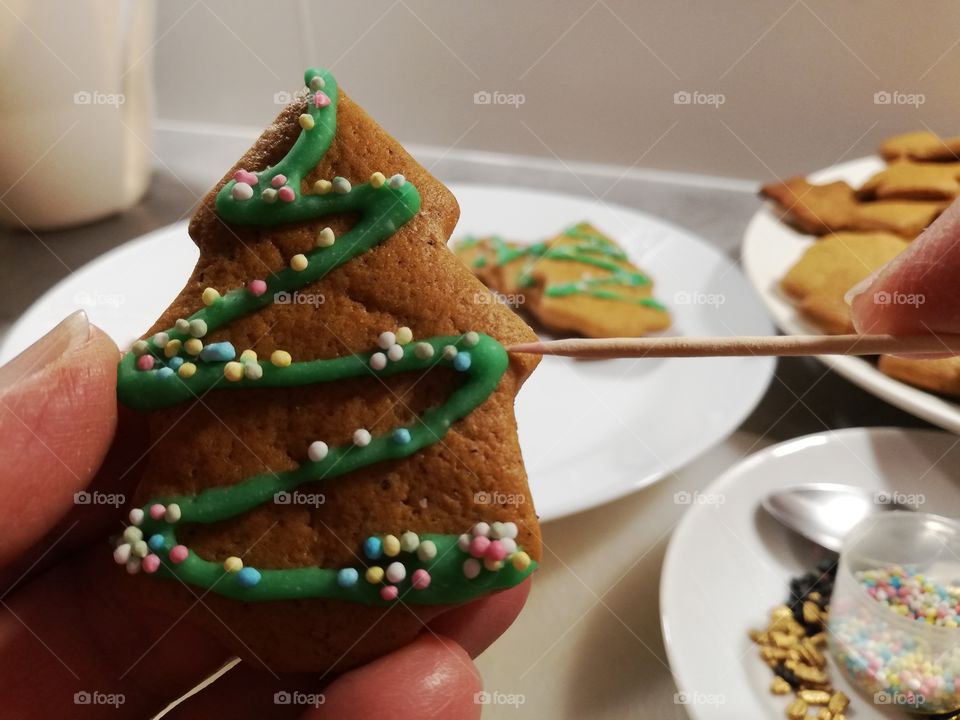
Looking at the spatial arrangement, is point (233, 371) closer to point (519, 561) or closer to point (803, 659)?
point (519, 561)

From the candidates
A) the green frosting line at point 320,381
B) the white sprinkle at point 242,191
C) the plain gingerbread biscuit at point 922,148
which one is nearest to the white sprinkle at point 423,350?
the green frosting line at point 320,381

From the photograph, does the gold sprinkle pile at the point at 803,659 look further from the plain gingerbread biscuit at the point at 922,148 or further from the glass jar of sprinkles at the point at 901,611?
the plain gingerbread biscuit at the point at 922,148

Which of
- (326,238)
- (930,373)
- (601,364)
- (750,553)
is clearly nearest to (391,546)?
(326,238)

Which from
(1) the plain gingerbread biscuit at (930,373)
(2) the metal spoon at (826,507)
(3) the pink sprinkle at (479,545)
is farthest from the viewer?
(1) the plain gingerbread biscuit at (930,373)

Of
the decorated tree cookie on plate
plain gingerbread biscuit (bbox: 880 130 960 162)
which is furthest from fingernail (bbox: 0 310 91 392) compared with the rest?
plain gingerbread biscuit (bbox: 880 130 960 162)

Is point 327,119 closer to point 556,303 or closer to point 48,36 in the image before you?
point 556,303

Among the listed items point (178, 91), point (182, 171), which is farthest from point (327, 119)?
point (178, 91)
